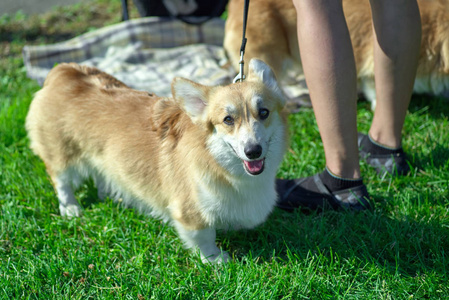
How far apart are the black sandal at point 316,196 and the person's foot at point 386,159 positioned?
1.09ft

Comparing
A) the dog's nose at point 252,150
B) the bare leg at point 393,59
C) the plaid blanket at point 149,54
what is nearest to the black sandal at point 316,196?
the bare leg at point 393,59

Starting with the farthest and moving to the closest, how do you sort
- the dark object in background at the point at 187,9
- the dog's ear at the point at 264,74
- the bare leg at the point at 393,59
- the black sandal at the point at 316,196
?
the dark object in background at the point at 187,9 → the black sandal at the point at 316,196 → the bare leg at the point at 393,59 → the dog's ear at the point at 264,74

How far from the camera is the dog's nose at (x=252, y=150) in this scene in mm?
1849

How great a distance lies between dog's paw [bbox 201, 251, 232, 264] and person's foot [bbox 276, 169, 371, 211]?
0.51 metres

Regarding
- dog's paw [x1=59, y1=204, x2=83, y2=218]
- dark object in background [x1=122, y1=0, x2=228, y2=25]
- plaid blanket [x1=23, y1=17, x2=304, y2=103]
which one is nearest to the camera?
dog's paw [x1=59, y1=204, x2=83, y2=218]

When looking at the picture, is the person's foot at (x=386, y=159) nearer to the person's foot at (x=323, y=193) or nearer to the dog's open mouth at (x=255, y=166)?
the person's foot at (x=323, y=193)

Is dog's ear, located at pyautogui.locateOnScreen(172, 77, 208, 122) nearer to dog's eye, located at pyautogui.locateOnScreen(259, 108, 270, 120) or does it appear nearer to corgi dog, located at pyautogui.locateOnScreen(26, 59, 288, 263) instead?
corgi dog, located at pyautogui.locateOnScreen(26, 59, 288, 263)

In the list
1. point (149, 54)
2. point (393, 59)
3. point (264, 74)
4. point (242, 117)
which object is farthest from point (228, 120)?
point (149, 54)

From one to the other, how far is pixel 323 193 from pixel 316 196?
0.15ft

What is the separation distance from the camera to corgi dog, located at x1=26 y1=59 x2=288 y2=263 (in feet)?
6.48

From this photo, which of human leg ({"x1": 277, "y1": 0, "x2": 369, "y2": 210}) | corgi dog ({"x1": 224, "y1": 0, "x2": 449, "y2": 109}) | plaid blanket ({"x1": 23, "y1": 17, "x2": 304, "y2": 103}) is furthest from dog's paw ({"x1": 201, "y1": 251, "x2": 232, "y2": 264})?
plaid blanket ({"x1": 23, "y1": 17, "x2": 304, "y2": 103})

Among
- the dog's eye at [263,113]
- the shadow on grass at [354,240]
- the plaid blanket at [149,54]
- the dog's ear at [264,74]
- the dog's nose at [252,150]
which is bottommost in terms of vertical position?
the shadow on grass at [354,240]

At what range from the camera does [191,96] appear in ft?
6.57

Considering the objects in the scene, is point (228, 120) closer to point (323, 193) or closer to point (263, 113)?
point (263, 113)
